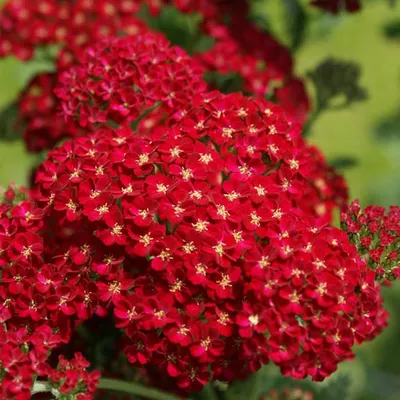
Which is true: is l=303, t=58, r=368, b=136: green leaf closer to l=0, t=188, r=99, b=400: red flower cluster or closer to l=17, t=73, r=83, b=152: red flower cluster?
l=17, t=73, r=83, b=152: red flower cluster

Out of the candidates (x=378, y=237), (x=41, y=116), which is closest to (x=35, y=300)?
(x=378, y=237)

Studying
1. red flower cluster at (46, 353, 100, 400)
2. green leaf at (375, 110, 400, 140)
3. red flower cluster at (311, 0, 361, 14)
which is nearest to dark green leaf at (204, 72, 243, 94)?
red flower cluster at (311, 0, 361, 14)

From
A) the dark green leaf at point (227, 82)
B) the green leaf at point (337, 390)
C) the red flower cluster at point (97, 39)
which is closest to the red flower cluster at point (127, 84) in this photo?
the red flower cluster at point (97, 39)

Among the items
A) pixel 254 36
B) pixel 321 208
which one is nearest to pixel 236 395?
pixel 321 208

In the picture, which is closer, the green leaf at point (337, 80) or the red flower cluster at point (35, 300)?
the red flower cluster at point (35, 300)

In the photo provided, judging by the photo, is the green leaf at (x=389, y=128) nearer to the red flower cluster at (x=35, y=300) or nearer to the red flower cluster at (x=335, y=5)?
the red flower cluster at (x=335, y=5)

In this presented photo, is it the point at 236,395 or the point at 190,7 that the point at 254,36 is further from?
the point at 236,395
